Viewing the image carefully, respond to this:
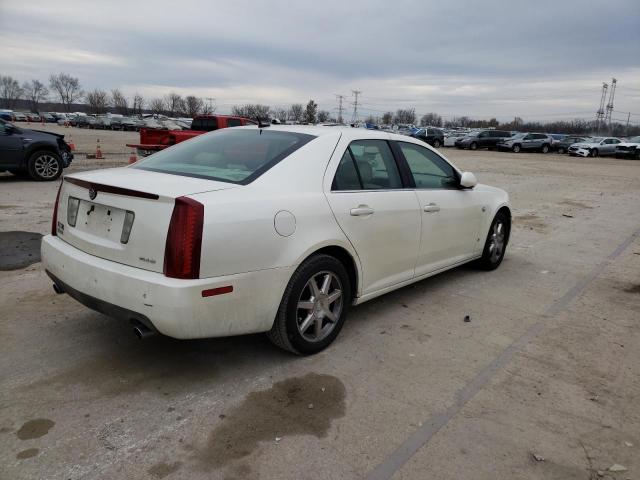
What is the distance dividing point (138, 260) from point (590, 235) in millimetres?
7843

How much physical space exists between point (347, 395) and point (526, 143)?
4174 centimetres

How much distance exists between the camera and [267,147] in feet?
12.3

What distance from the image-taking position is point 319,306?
3576 millimetres

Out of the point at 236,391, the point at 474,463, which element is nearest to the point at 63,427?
the point at 236,391

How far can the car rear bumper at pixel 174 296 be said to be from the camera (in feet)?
9.15

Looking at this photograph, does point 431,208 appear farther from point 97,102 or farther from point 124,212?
point 97,102

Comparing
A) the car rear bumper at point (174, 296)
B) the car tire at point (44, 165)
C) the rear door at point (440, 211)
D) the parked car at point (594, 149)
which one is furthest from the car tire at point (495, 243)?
the parked car at point (594, 149)

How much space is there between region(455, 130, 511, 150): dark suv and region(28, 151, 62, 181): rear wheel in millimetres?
34901

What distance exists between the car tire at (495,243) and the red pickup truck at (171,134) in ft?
32.3

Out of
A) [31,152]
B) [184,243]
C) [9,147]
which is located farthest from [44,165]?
[184,243]

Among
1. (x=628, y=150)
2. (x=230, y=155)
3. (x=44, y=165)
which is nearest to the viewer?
(x=230, y=155)

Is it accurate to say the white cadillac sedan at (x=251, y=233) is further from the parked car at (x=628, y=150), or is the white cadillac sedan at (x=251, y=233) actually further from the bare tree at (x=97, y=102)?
the bare tree at (x=97, y=102)

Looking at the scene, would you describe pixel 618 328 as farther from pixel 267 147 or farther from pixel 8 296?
pixel 8 296

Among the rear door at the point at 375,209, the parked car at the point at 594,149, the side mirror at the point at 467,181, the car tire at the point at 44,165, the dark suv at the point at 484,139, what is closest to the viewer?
the rear door at the point at 375,209
